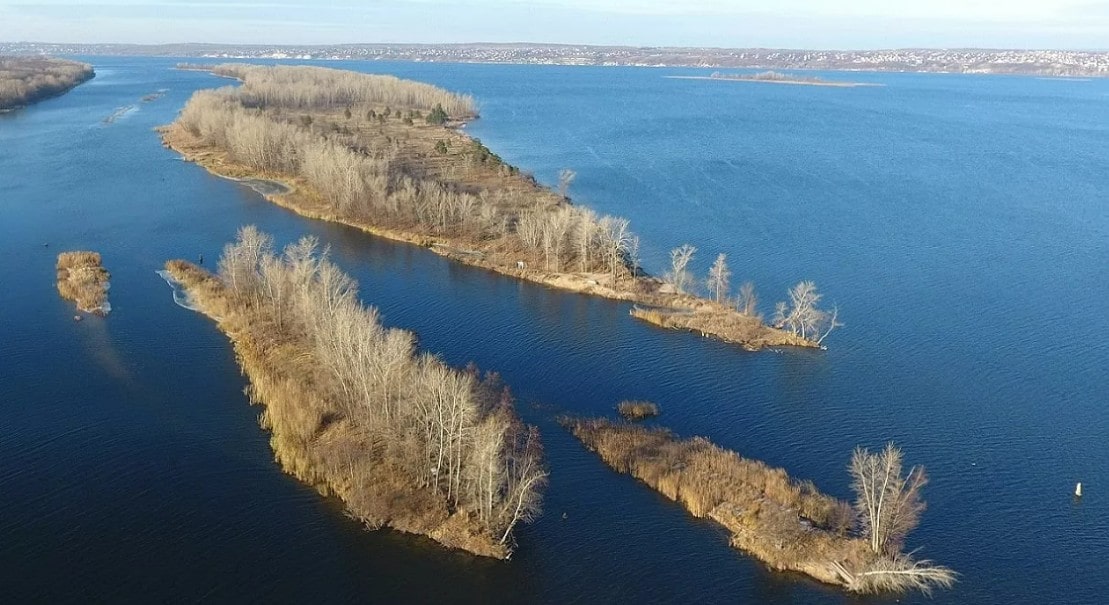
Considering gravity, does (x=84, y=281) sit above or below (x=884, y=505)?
below

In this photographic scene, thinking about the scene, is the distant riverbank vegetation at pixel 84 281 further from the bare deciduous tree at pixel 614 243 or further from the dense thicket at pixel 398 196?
the bare deciduous tree at pixel 614 243

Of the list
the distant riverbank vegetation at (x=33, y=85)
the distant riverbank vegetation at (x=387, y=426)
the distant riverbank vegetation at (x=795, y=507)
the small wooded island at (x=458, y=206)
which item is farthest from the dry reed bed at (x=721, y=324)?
the distant riverbank vegetation at (x=33, y=85)

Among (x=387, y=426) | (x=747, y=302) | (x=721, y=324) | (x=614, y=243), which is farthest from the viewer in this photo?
(x=614, y=243)

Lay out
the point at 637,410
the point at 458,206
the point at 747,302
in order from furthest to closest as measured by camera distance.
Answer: the point at 458,206, the point at 747,302, the point at 637,410

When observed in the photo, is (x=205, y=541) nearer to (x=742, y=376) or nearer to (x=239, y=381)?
(x=239, y=381)

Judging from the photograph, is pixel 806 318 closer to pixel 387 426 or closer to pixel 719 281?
pixel 719 281

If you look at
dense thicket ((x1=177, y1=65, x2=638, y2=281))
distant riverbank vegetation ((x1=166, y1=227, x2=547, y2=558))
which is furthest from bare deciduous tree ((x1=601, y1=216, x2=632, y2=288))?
distant riverbank vegetation ((x1=166, y1=227, x2=547, y2=558))

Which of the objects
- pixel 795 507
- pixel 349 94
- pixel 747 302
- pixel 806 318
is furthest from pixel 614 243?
pixel 349 94

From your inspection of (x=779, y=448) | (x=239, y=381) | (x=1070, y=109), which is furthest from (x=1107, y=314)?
(x=1070, y=109)
